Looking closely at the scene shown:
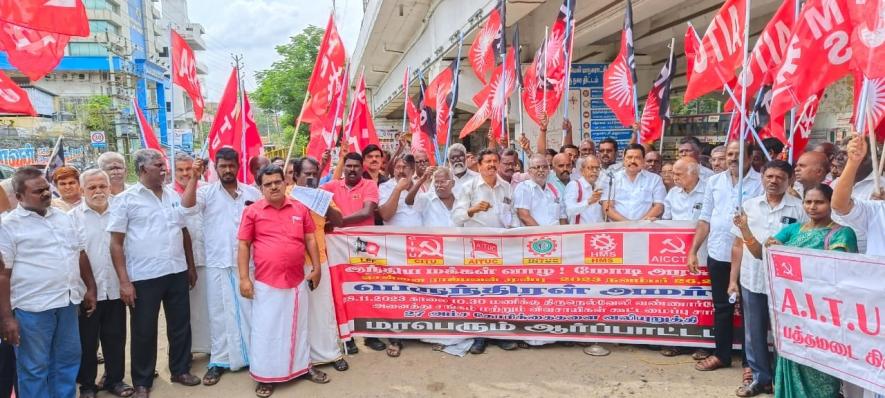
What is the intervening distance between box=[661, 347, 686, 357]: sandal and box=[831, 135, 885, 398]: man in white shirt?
5.89 feet

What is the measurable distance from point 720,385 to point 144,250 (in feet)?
13.8

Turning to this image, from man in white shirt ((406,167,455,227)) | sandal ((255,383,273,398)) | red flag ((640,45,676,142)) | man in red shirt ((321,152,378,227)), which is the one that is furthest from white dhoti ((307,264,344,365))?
red flag ((640,45,676,142))

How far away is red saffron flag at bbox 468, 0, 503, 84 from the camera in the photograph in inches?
294

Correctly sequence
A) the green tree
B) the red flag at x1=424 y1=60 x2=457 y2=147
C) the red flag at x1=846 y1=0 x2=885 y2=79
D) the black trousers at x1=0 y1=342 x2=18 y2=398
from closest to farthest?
the red flag at x1=846 y1=0 x2=885 y2=79
the black trousers at x1=0 y1=342 x2=18 y2=398
the red flag at x1=424 y1=60 x2=457 y2=147
the green tree

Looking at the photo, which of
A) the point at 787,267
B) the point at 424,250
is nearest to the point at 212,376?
the point at 424,250

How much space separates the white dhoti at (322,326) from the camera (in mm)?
4266

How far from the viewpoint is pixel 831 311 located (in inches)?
119

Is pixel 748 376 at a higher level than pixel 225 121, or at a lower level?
lower

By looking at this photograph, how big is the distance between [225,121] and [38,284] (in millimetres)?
Result: 2112

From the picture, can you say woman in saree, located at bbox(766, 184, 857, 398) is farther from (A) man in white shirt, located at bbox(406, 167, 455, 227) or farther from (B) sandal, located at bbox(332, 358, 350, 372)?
(B) sandal, located at bbox(332, 358, 350, 372)

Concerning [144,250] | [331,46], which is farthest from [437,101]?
[144,250]

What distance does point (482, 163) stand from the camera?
459 centimetres

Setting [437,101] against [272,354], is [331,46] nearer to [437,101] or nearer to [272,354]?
[437,101]

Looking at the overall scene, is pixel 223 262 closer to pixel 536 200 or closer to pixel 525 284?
pixel 525 284
